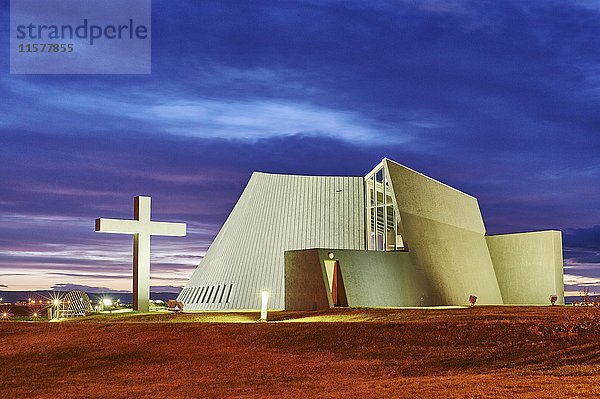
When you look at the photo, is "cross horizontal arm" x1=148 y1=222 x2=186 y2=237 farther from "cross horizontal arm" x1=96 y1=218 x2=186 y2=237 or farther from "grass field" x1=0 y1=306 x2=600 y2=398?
"grass field" x1=0 y1=306 x2=600 y2=398

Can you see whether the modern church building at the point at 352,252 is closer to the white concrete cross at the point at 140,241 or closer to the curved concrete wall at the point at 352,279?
the curved concrete wall at the point at 352,279

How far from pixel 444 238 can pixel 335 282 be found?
8.97 metres

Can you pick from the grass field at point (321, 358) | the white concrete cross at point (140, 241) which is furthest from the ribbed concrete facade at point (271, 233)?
the grass field at point (321, 358)

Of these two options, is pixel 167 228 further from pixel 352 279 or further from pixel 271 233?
pixel 352 279

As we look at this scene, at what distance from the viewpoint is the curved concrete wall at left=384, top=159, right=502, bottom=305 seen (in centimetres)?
2603

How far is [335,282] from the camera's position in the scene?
73.3 ft

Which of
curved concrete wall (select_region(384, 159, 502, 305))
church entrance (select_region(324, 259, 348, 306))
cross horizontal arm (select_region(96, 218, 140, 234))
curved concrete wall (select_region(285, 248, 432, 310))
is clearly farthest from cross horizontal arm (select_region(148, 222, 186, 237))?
curved concrete wall (select_region(384, 159, 502, 305))

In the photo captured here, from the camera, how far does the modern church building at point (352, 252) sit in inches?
872

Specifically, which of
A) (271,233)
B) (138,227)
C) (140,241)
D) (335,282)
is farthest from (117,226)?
(335,282)

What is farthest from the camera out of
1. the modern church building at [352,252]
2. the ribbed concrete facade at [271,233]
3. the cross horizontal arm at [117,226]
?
the ribbed concrete facade at [271,233]

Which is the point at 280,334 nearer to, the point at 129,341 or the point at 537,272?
the point at 129,341

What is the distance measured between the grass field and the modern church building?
6122 millimetres

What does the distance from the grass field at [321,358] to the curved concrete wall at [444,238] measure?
1052 cm

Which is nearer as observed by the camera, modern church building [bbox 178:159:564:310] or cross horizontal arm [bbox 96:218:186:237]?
modern church building [bbox 178:159:564:310]
